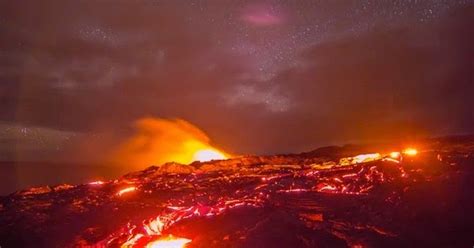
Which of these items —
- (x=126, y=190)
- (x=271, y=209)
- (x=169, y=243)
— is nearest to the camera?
(x=169, y=243)

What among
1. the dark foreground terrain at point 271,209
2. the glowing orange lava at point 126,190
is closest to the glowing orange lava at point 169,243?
the dark foreground terrain at point 271,209

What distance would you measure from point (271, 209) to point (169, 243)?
2.78 meters

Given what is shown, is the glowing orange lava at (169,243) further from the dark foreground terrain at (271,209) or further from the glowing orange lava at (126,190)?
the glowing orange lava at (126,190)

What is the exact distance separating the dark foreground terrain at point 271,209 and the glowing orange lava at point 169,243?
0.03 metres

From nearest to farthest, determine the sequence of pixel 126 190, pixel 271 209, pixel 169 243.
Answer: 1. pixel 169 243
2. pixel 271 209
3. pixel 126 190

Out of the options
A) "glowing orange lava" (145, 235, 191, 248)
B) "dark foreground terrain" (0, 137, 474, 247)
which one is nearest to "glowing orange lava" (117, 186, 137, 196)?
"dark foreground terrain" (0, 137, 474, 247)

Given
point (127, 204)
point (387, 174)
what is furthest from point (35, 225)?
point (387, 174)

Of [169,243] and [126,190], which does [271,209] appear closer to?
[169,243]

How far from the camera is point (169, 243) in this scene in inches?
369

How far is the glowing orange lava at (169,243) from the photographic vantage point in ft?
30.4

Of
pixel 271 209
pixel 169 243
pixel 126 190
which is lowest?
pixel 169 243

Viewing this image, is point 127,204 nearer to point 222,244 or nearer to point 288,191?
point 222,244

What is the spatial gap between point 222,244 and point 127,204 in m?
3.73

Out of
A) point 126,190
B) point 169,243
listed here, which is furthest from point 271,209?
point 126,190
